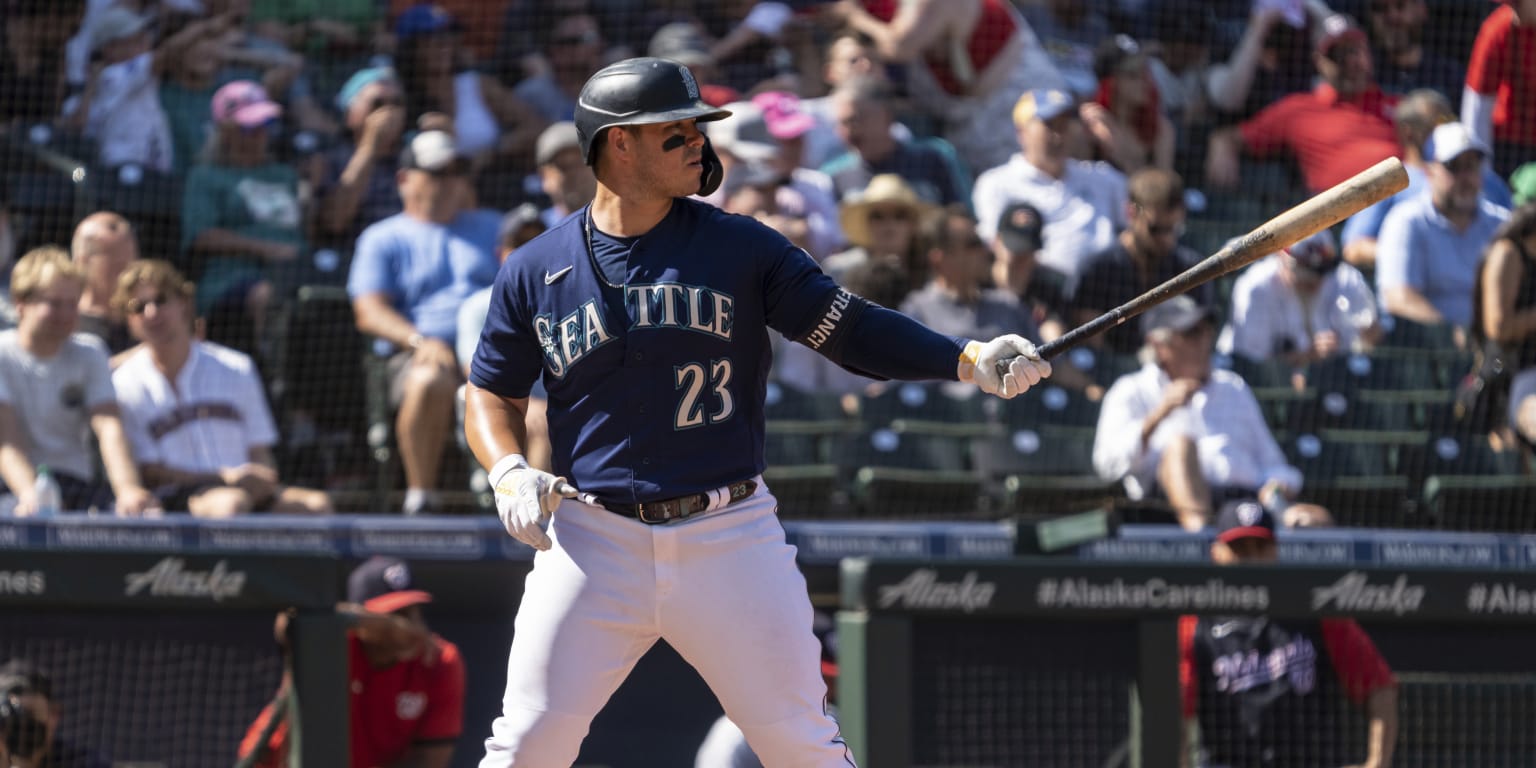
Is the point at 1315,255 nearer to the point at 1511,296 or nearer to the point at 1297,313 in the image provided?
the point at 1297,313

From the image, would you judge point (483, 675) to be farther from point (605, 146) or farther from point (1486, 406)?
point (1486, 406)

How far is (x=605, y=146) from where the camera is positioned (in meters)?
3.32

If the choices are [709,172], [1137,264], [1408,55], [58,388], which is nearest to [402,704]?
[58,388]

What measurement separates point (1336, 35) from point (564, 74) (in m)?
3.48

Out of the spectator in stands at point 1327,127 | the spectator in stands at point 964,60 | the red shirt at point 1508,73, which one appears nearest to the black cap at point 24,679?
the spectator in stands at point 964,60

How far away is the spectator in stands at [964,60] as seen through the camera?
28.3ft

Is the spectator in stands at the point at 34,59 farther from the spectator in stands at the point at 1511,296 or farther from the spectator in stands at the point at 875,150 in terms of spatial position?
the spectator in stands at the point at 1511,296

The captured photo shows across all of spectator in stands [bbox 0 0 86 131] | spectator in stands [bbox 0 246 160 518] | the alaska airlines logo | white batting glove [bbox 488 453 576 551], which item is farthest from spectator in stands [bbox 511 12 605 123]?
white batting glove [bbox 488 453 576 551]

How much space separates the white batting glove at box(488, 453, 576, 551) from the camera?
3.12 meters

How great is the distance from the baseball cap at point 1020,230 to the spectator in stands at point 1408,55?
2.56 m

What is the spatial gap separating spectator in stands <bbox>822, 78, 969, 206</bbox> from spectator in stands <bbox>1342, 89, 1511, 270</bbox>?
164 cm

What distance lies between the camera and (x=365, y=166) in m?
7.79

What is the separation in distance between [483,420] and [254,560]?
1.12 metres

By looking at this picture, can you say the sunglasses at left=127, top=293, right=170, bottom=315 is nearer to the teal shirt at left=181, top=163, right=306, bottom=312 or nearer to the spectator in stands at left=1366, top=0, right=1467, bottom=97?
the teal shirt at left=181, top=163, right=306, bottom=312
